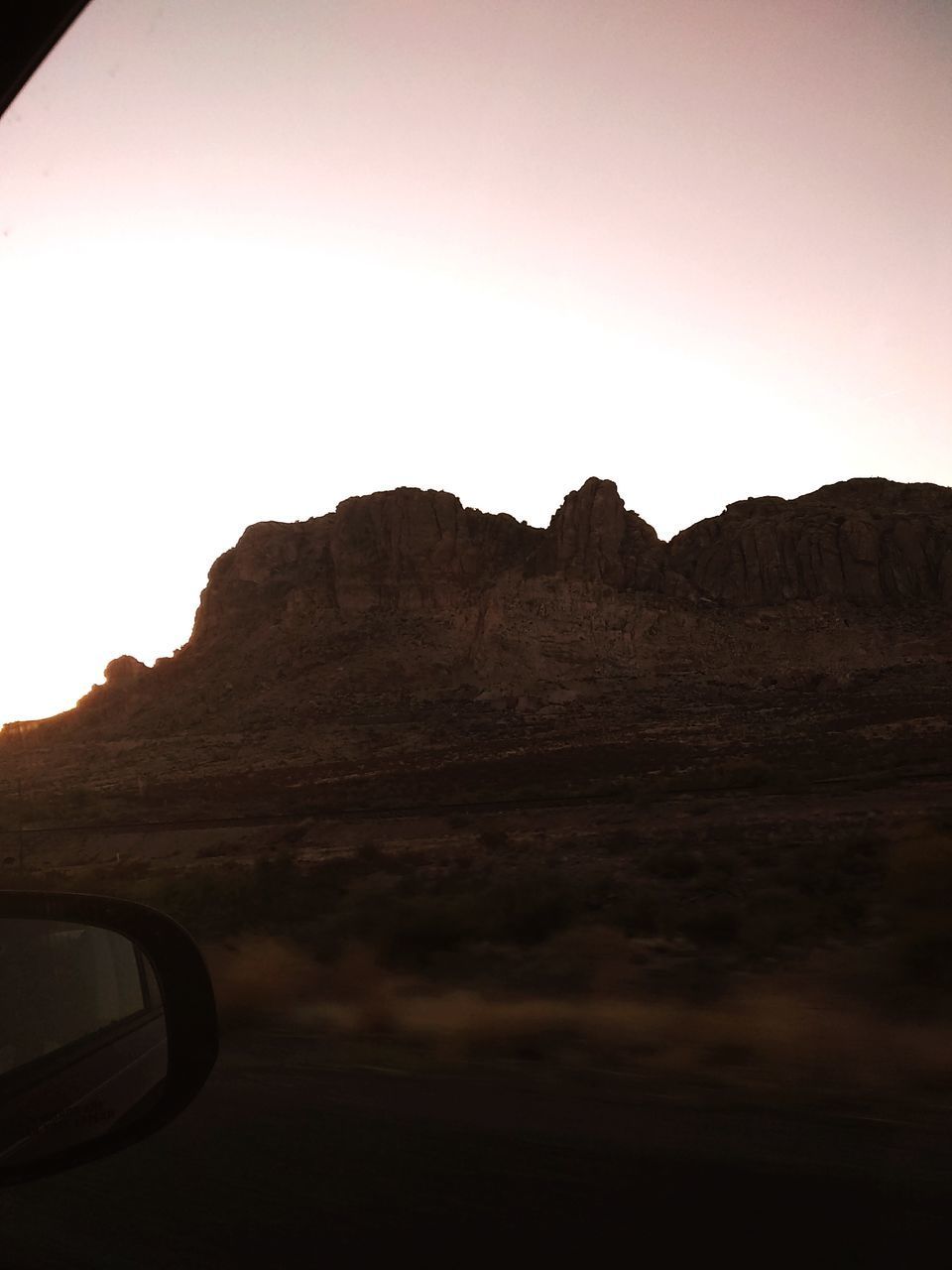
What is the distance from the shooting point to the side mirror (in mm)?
2457

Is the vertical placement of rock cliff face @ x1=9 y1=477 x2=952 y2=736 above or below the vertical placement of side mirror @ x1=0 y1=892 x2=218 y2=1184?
above

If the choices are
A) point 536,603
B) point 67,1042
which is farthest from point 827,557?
point 67,1042

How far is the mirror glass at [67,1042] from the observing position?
2434mm

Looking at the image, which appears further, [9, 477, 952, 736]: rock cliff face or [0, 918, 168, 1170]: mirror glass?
[9, 477, 952, 736]: rock cliff face

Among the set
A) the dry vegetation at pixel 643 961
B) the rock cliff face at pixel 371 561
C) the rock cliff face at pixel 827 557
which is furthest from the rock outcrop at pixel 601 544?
the dry vegetation at pixel 643 961

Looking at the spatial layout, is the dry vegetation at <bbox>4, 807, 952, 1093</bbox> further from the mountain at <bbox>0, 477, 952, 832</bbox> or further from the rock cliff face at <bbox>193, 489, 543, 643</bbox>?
the rock cliff face at <bbox>193, 489, 543, 643</bbox>

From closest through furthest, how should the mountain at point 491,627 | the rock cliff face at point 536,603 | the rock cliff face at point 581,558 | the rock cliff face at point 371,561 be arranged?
the mountain at point 491,627 → the rock cliff face at point 536,603 → the rock cliff face at point 581,558 → the rock cliff face at point 371,561

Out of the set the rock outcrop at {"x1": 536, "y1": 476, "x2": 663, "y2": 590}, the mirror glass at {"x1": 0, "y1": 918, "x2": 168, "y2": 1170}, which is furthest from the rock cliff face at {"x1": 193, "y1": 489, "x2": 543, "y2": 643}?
the mirror glass at {"x1": 0, "y1": 918, "x2": 168, "y2": 1170}

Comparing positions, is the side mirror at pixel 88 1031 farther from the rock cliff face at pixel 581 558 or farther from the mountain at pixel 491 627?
the rock cliff face at pixel 581 558

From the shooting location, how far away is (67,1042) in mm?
2785

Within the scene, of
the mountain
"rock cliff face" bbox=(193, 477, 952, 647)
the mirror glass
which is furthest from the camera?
"rock cliff face" bbox=(193, 477, 952, 647)

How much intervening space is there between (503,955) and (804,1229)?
8.62m

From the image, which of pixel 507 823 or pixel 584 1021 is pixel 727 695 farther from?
pixel 584 1021

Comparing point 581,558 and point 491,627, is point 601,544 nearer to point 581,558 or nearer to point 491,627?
point 581,558
